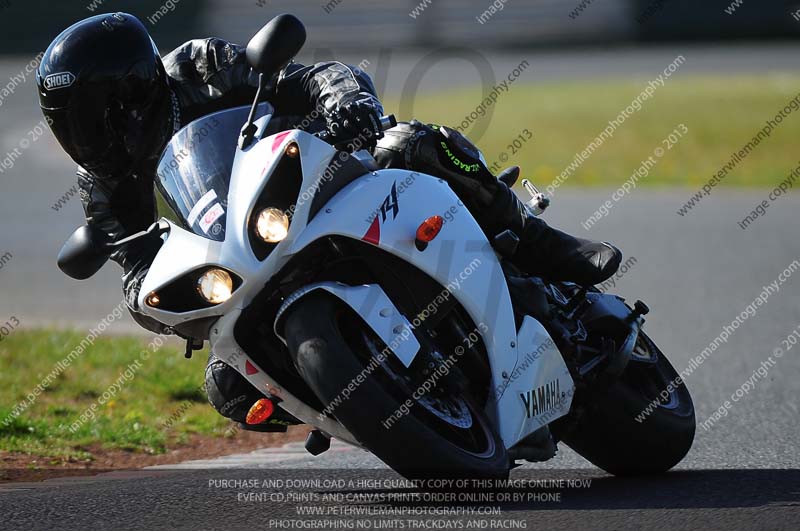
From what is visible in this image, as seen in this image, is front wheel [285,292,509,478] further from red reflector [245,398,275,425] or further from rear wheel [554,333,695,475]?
rear wheel [554,333,695,475]

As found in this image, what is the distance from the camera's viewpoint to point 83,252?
4.36 m

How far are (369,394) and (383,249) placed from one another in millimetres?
553

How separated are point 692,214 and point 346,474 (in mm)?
10142

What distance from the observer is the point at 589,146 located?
20.0 meters

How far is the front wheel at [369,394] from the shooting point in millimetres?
3918

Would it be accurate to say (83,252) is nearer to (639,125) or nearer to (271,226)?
(271,226)

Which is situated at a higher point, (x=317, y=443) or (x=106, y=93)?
(x=106, y=93)

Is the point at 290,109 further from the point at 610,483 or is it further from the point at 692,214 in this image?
the point at 692,214

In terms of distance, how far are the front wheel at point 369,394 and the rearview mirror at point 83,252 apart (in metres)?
0.81

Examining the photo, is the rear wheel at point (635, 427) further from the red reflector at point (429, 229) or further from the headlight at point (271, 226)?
the headlight at point (271, 226)

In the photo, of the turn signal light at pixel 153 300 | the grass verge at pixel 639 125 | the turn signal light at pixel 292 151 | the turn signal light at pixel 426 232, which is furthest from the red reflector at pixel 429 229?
the grass verge at pixel 639 125

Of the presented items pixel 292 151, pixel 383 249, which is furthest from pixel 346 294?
pixel 292 151

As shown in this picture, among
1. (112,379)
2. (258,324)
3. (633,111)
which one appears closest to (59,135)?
(258,324)

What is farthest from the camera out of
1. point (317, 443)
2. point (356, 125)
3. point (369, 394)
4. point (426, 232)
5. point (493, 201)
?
point (493, 201)
